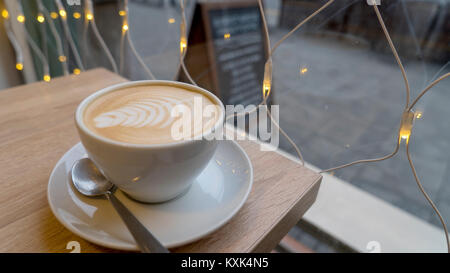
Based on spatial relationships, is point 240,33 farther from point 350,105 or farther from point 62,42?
point 62,42

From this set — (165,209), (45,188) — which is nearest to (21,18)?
(45,188)

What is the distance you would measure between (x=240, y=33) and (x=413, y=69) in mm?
602

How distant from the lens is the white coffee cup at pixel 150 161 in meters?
0.23

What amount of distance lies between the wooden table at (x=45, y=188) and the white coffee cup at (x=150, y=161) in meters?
0.06

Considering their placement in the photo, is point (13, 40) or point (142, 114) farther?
point (13, 40)

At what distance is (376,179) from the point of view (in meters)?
0.75

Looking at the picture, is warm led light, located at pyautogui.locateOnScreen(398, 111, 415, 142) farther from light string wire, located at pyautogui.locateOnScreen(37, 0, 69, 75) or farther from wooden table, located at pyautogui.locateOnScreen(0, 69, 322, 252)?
light string wire, located at pyautogui.locateOnScreen(37, 0, 69, 75)

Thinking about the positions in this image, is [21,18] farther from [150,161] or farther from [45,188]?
[150,161]

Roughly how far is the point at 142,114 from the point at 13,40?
1.00 meters

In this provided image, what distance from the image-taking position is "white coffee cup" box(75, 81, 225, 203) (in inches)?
9.1

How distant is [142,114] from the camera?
0.29 m

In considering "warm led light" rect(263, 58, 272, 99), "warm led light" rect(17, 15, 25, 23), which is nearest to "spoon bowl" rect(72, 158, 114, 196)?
"warm led light" rect(263, 58, 272, 99)

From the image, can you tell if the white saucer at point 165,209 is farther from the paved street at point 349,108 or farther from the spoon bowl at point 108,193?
the paved street at point 349,108

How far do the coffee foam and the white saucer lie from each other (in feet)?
0.23
